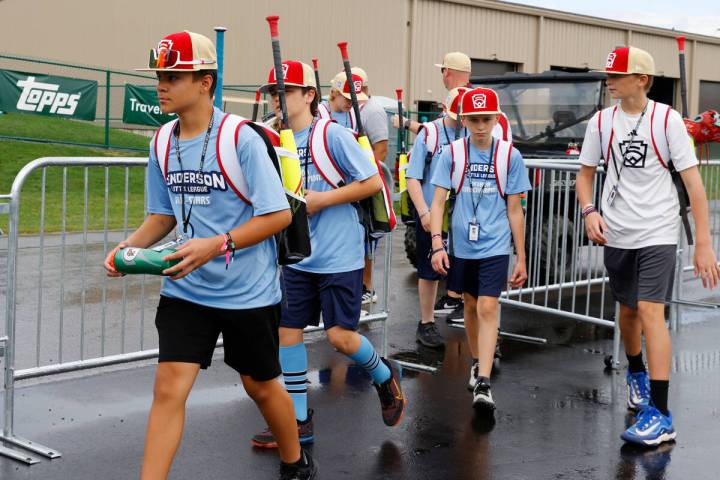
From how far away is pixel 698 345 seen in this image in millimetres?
8484

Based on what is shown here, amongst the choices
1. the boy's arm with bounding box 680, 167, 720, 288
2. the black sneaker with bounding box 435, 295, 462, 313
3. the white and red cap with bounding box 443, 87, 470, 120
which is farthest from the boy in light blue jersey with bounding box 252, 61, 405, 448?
the black sneaker with bounding box 435, 295, 462, 313

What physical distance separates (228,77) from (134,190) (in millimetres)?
13140

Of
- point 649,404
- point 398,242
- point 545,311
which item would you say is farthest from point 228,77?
point 649,404

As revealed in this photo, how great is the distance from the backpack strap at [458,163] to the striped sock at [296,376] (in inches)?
69.2

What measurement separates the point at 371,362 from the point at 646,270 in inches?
61.5

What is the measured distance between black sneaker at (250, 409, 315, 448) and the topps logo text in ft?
52.5

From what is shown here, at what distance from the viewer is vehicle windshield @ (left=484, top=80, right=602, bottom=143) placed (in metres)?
12.0

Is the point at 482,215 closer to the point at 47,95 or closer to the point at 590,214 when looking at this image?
the point at 590,214

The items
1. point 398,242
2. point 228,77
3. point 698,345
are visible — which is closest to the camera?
point 698,345

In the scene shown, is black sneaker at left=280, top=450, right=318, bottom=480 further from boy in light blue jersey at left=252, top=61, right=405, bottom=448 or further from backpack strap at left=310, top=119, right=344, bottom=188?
backpack strap at left=310, top=119, right=344, bottom=188

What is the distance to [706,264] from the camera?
5.66 meters

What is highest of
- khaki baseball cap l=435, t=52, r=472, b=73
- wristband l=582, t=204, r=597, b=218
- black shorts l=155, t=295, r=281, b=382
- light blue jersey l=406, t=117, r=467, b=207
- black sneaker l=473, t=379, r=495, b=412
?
khaki baseball cap l=435, t=52, r=472, b=73

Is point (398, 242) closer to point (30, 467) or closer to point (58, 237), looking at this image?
point (58, 237)

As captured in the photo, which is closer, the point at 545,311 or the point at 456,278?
the point at 456,278
